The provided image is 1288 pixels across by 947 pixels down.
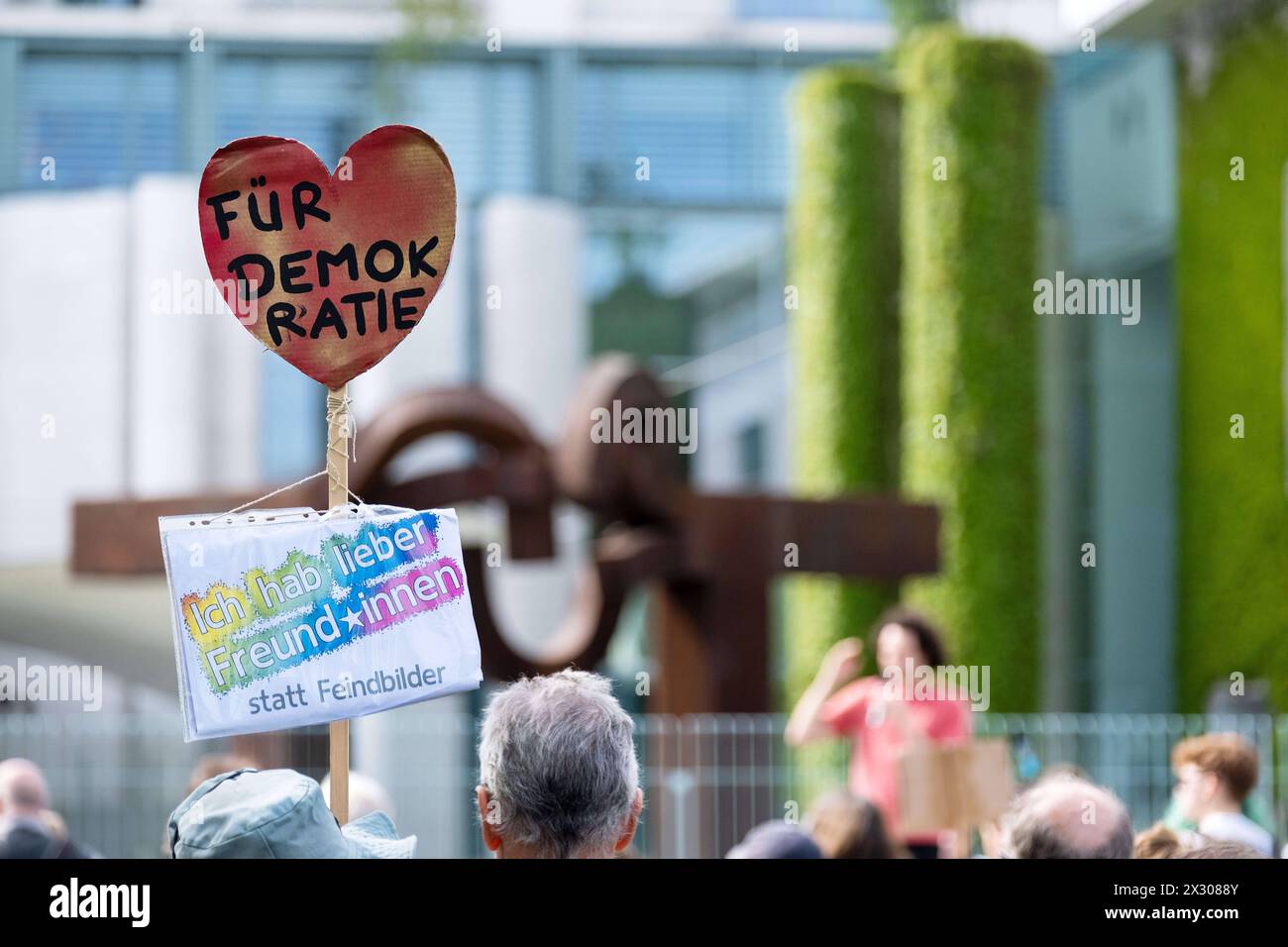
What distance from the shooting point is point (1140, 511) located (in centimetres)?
1442

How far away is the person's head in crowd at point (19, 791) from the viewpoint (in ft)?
12.9

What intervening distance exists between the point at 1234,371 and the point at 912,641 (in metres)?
8.58

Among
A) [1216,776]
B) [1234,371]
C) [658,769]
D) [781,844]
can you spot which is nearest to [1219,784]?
[1216,776]

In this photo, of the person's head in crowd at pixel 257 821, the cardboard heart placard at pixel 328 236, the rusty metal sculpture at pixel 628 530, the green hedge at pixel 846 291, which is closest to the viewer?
the person's head in crowd at pixel 257 821

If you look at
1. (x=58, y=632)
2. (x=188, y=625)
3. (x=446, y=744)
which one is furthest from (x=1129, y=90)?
(x=188, y=625)

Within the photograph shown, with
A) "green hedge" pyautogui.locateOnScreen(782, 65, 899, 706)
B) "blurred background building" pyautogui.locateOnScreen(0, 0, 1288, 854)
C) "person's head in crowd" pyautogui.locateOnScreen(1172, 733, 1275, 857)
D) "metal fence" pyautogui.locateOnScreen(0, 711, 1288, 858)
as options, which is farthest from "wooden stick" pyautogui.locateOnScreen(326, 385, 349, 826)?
"green hedge" pyautogui.locateOnScreen(782, 65, 899, 706)

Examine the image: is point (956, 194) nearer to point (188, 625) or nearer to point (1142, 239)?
point (1142, 239)

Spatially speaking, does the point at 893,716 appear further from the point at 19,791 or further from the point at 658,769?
the point at 19,791

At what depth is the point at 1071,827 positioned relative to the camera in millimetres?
2660

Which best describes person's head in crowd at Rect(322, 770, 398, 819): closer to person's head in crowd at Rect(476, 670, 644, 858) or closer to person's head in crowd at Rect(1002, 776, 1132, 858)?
person's head in crowd at Rect(1002, 776, 1132, 858)

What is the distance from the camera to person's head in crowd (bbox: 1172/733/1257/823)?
3.82 meters

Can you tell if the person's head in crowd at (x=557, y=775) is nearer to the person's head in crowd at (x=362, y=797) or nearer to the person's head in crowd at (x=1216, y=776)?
the person's head in crowd at (x=362, y=797)

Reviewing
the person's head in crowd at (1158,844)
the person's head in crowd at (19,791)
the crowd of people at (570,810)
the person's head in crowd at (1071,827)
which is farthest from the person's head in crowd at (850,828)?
the person's head in crowd at (19,791)
